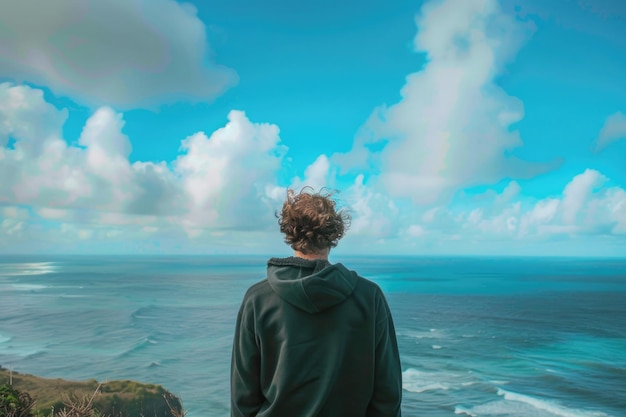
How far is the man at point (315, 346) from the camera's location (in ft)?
6.61

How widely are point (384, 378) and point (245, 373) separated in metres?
0.64

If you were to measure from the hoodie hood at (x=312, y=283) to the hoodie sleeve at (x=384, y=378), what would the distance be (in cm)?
23

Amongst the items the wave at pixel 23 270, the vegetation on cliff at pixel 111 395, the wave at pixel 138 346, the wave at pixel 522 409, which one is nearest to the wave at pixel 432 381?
the wave at pixel 522 409

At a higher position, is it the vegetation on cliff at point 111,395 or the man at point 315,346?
the man at point 315,346

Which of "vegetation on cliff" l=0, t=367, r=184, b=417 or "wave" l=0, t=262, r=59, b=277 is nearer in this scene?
"vegetation on cliff" l=0, t=367, r=184, b=417

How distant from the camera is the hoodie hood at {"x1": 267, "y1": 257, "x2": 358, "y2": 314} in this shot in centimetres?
195

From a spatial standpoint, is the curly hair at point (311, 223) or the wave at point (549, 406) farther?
the wave at point (549, 406)

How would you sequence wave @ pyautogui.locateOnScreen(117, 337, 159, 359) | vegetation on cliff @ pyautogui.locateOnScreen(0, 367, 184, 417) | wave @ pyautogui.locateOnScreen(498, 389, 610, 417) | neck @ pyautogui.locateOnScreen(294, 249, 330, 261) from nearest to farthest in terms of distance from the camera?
neck @ pyautogui.locateOnScreen(294, 249, 330, 261) < vegetation on cliff @ pyautogui.locateOnScreen(0, 367, 184, 417) < wave @ pyautogui.locateOnScreen(498, 389, 610, 417) < wave @ pyautogui.locateOnScreen(117, 337, 159, 359)

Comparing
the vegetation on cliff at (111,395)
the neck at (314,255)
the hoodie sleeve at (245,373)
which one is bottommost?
the vegetation on cliff at (111,395)

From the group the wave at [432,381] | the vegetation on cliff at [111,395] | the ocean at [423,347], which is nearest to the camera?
the vegetation on cliff at [111,395]

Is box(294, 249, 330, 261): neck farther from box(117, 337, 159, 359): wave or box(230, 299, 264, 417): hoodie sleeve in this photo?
box(117, 337, 159, 359): wave

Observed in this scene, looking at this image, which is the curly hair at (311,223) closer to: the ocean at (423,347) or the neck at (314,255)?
the neck at (314,255)

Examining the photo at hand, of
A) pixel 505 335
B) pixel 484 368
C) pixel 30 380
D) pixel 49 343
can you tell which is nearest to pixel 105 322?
pixel 49 343

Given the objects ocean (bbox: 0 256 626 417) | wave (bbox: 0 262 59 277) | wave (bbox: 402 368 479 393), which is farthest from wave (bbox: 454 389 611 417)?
wave (bbox: 0 262 59 277)
